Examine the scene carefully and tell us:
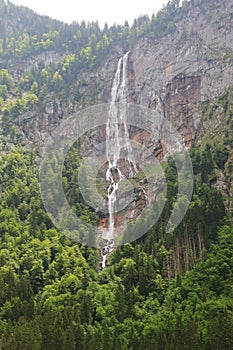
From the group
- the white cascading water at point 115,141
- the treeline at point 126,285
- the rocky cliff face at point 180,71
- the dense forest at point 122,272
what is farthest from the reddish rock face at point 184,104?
the treeline at point 126,285

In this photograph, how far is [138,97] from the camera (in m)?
124

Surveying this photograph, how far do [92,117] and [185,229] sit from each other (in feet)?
210

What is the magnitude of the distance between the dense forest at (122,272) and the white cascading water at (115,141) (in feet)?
16.7

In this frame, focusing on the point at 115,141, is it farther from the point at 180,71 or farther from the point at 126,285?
the point at 126,285

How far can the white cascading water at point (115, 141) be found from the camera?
89.8 m

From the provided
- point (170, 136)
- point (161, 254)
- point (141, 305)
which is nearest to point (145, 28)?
point (170, 136)

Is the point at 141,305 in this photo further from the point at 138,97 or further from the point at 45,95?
the point at 45,95

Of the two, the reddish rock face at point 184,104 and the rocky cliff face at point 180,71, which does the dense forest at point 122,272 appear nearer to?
the reddish rock face at point 184,104

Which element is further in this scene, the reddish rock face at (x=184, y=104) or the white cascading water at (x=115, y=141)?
the reddish rock face at (x=184, y=104)

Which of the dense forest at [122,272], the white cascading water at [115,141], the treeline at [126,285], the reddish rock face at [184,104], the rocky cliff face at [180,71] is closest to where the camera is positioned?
the treeline at [126,285]

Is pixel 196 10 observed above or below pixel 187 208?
above

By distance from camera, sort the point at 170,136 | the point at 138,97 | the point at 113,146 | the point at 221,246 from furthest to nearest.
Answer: the point at 138,97 < the point at 113,146 < the point at 170,136 < the point at 221,246

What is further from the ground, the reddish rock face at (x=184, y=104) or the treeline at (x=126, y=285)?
the reddish rock face at (x=184, y=104)

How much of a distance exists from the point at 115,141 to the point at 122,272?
174ft
